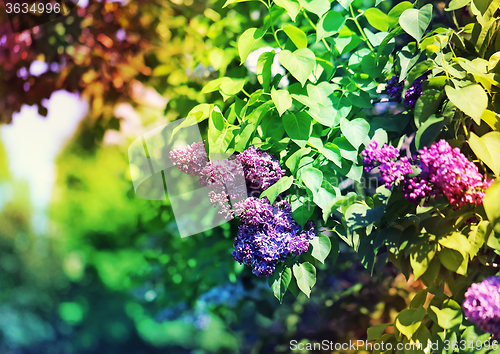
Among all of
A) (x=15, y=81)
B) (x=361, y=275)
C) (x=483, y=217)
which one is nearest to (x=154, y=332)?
(x=361, y=275)

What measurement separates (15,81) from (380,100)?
1.61 metres

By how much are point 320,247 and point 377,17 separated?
0.56m

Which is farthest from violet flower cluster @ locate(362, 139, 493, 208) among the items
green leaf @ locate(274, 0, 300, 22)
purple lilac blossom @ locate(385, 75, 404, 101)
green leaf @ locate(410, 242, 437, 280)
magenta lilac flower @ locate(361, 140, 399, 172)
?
green leaf @ locate(274, 0, 300, 22)

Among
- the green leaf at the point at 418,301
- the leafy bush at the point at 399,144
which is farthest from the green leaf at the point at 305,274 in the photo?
the green leaf at the point at 418,301

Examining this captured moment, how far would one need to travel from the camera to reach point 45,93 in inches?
61.6

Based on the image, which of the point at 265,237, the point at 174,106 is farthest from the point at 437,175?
the point at 174,106

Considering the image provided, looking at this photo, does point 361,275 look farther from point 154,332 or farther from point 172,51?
point 154,332

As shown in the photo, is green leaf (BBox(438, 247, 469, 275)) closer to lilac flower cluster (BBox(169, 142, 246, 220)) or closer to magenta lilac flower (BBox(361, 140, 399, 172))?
magenta lilac flower (BBox(361, 140, 399, 172))

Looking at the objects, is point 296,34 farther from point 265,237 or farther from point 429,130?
point 265,237

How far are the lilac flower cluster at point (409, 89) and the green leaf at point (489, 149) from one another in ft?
0.58

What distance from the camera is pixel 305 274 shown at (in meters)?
0.76

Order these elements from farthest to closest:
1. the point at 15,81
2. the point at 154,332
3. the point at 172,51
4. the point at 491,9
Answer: the point at 154,332
the point at 172,51
the point at 15,81
the point at 491,9

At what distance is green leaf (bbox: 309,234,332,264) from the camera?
751 mm

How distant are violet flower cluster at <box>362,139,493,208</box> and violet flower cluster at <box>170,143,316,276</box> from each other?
22 centimetres
